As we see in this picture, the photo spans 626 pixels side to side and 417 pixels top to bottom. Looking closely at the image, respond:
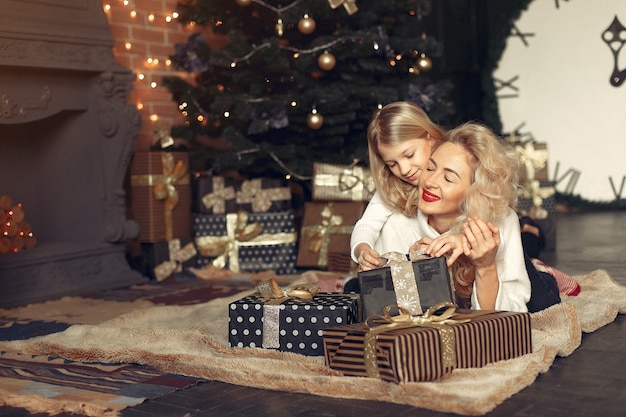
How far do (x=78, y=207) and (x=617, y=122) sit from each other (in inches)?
202

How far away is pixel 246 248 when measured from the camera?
17.5ft

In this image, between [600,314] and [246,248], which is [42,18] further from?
[600,314]

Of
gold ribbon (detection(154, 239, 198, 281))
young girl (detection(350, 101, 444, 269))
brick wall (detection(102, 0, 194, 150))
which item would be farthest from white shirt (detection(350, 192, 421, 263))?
brick wall (detection(102, 0, 194, 150))

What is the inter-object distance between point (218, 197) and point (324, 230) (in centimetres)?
65

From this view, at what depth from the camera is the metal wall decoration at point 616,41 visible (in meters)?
8.03

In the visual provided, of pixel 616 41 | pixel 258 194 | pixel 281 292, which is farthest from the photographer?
pixel 616 41

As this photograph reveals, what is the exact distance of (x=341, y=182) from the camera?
5238 mm

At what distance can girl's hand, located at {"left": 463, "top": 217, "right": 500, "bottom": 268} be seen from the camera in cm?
281

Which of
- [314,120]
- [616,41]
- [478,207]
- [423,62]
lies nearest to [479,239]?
[478,207]

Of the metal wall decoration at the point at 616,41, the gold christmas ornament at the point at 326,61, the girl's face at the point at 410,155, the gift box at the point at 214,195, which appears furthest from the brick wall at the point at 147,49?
the metal wall decoration at the point at 616,41

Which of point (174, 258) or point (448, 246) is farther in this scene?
point (174, 258)

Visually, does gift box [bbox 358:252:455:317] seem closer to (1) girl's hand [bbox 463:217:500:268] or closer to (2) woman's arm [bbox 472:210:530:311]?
(1) girl's hand [bbox 463:217:500:268]

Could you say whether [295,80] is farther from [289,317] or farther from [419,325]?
[419,325]

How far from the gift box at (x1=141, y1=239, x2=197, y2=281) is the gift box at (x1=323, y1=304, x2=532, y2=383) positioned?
A: 2.63 m
